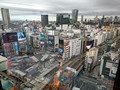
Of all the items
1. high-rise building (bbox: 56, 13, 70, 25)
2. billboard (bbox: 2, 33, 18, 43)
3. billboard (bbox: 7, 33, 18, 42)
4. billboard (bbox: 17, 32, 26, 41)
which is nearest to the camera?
billboard (bbox: 2, 33, 18, 43)

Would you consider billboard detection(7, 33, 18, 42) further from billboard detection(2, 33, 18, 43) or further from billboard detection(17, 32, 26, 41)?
billboard detection(17, 32, 26, 41)

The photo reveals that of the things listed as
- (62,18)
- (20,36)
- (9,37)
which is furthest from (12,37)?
(62,18)

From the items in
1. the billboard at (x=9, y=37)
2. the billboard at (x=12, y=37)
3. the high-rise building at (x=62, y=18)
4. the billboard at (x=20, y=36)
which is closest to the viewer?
the billboard at (x=9, y=37)

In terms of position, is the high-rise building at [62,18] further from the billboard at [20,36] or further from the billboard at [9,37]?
the billboard at [9,37]

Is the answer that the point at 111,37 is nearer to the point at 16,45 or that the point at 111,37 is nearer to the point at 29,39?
the point at 29,39

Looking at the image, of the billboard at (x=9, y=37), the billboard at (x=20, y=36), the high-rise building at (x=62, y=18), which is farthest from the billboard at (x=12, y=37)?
the high-rise building at (x=62, y=18)

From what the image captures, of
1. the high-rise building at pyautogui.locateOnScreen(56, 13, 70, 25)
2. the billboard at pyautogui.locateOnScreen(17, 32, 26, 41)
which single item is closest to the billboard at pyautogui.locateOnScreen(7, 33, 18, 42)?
the billboard at pyautogui.locateOnScreen(17, 32, 26, 41)

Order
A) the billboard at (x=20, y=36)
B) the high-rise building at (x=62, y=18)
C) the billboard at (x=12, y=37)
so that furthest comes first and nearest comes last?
the high-rise building at (x=62, y=18), the billboard at (x=20, y=36), the billboard at (x=12, y=37)

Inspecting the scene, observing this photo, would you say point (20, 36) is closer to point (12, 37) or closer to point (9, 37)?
point (12, 37)

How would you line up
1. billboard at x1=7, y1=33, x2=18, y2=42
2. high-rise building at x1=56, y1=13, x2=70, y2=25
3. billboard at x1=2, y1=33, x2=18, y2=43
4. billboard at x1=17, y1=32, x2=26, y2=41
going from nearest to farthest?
billboard at x1=2, y1=33, x2=18, y2=43, billboard at x1=7, y1=33, x2=18, y2=42, billboard at x1=17, y1=32, x2=26, y2=41, high-rise building at x1=56, y1=13, x2=70, y2=25

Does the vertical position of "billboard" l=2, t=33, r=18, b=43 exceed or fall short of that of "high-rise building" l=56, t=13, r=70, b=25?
it falls short

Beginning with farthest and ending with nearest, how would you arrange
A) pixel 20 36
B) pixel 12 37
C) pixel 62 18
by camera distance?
pixel 62 18 < pixel 20 36 < pixel 12 37

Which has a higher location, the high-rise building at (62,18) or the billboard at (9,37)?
the high-rise building at (62,18)
